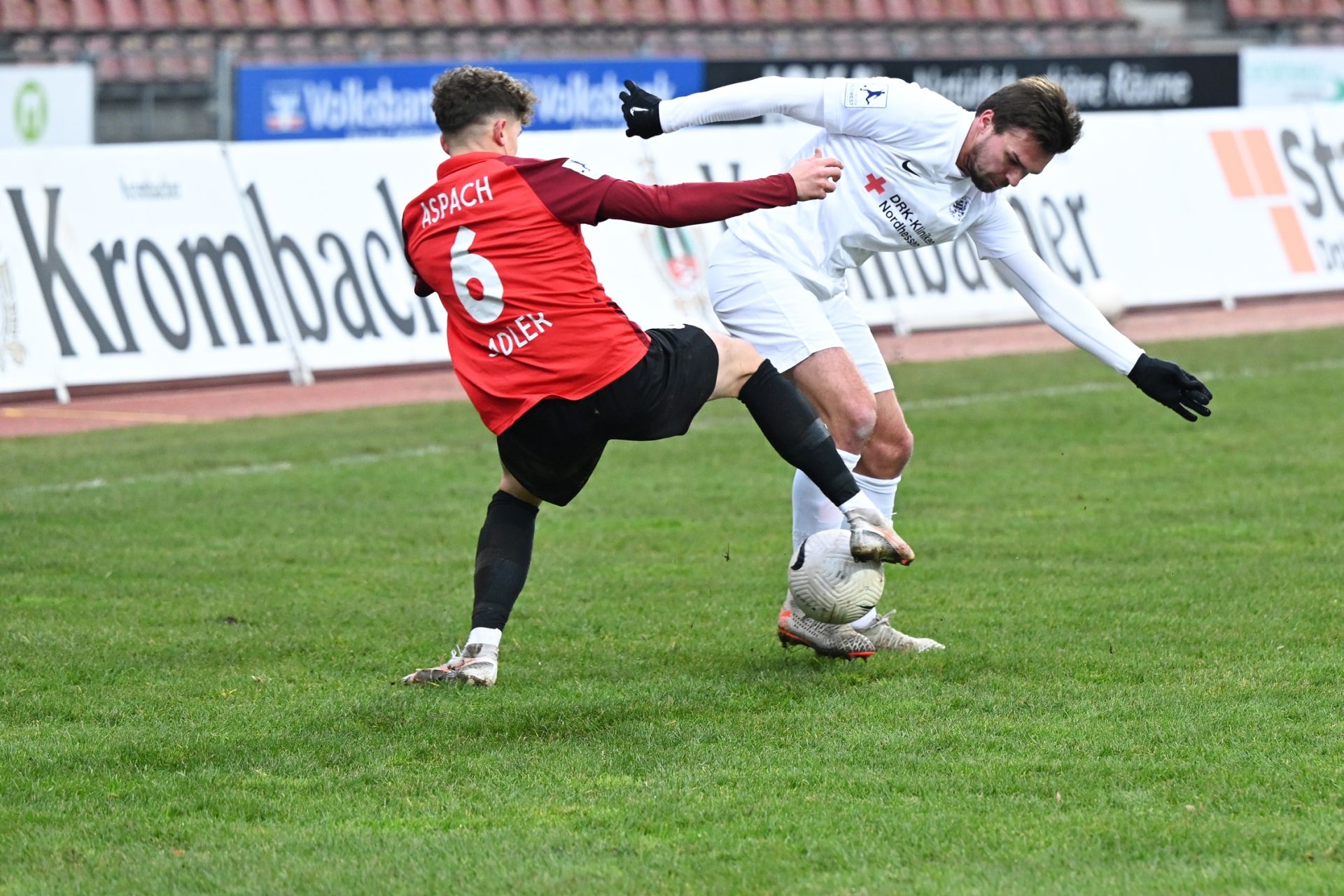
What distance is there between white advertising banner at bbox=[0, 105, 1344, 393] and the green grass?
2865mm

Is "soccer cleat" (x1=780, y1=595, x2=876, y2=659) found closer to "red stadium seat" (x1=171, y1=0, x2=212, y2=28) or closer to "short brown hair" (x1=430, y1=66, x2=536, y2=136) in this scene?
"short brown hair" (x1=430, y1=66, x2=536, y2=136)

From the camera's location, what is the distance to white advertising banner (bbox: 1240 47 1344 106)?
2520 centimetres

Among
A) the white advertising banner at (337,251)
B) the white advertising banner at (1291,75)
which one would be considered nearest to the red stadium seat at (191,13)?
the white advertising banner at (337,251)

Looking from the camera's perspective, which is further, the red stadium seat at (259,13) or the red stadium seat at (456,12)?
the red stadium seat at (456,12)

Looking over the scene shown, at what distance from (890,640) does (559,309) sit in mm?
1624

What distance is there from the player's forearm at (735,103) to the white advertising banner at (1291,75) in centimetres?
2064

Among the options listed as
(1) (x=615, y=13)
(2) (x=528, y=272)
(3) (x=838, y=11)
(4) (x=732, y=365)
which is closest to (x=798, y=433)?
(4) (x=732, y=365)

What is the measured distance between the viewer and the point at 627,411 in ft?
16.6

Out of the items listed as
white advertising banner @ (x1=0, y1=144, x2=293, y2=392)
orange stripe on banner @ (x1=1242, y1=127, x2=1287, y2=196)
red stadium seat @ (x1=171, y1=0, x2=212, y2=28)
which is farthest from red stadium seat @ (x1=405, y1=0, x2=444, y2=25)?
white advertising banner @ (x1=0, y1=144, x2=293, y2=392)

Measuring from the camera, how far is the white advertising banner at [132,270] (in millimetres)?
12648

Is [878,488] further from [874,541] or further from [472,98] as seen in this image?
[472,98]

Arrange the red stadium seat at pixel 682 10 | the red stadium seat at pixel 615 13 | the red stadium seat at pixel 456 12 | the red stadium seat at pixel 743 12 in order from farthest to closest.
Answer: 1. the red stadium seat at pixel 743 12
2. the red stadium seat at pixel 682 10
3. the red stadium seat at pixel 615 13
4. the red stadium seat at pixel 456 12

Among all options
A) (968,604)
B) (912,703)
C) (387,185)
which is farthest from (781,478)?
(387,185)

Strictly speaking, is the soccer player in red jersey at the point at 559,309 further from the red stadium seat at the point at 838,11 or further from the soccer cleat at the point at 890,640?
the red stadium seat at the point at 838,11
